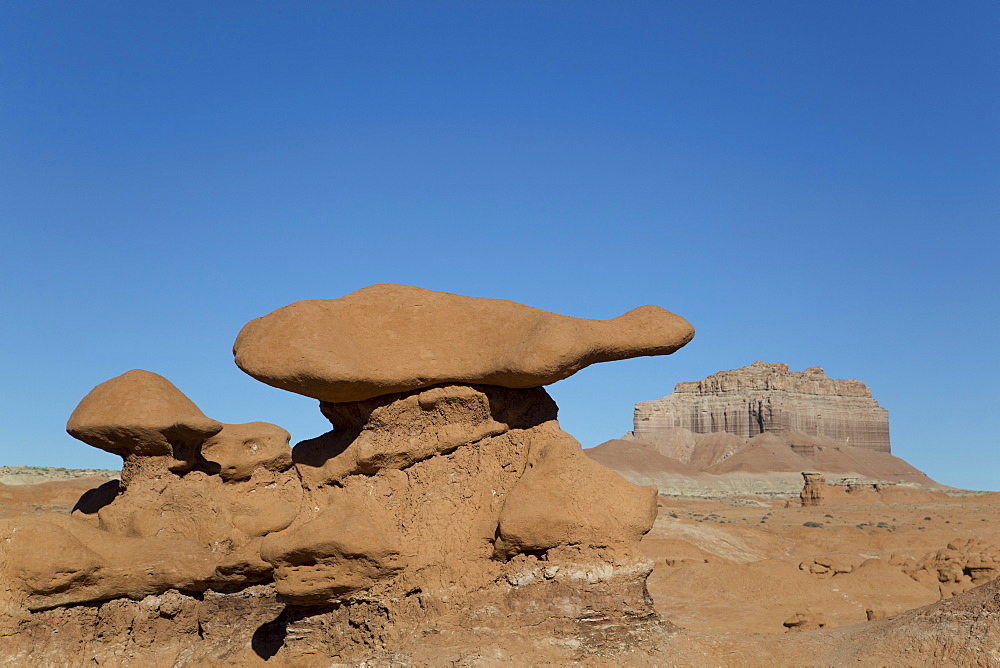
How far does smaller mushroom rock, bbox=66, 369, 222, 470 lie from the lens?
9094 mm

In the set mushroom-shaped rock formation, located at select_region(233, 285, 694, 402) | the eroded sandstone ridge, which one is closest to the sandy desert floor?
the eroded sandstone ridge

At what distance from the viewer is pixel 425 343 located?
820 cm

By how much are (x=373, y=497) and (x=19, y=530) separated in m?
3.41

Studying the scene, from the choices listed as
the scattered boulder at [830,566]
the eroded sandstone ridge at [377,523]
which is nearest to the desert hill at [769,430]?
the scattered boulder at [830,566]

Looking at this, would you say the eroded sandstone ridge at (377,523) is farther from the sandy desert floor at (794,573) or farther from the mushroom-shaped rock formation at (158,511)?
the sandy desert floor at (794,573)

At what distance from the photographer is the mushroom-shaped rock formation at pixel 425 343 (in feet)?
25.6

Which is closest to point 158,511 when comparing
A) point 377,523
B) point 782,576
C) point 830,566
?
point 377,523

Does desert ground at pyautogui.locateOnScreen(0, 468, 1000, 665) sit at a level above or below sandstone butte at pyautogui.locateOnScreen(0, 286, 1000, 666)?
below

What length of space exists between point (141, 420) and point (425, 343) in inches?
134

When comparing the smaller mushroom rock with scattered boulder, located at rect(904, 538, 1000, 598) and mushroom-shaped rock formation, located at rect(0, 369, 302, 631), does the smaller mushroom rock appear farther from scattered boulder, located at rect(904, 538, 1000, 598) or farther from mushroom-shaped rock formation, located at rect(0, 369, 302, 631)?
scattered boulder, located at rect(904, 538, 1000, 598)

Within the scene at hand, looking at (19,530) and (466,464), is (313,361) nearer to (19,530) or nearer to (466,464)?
(466,464)

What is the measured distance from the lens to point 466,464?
8180mm

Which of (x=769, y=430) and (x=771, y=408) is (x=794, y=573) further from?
(x=771, y=408)

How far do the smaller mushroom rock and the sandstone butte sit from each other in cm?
3
